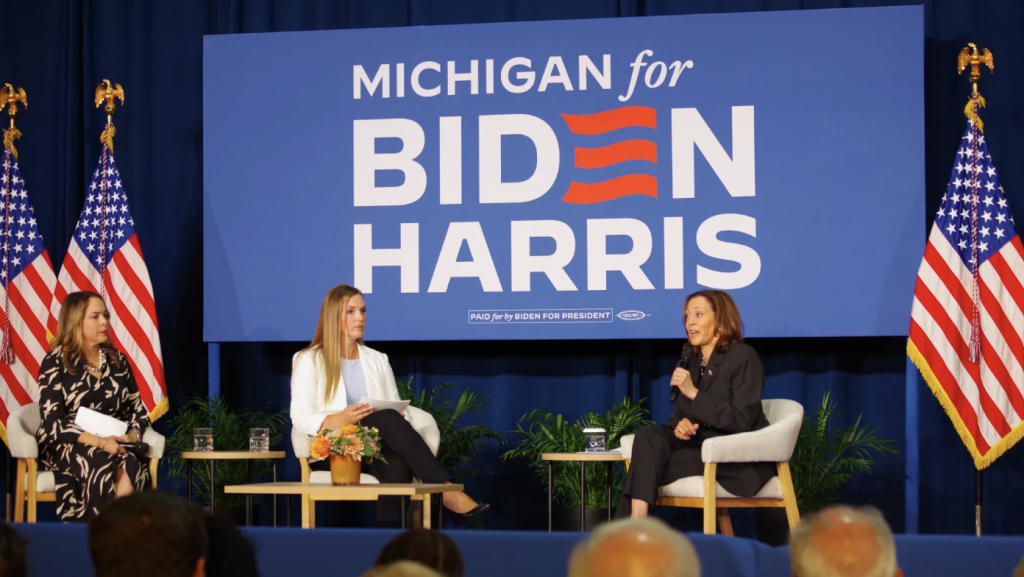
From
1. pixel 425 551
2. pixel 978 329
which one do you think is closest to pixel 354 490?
pixel 425 551

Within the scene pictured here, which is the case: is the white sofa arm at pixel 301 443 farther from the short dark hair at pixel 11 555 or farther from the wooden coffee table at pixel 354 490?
the short dark hair at pixel 11 555

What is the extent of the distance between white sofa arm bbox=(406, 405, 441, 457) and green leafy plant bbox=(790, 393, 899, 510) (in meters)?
1.53

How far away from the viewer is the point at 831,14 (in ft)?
16.7

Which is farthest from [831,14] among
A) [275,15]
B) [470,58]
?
[275,15]

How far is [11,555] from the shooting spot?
137 centimetres

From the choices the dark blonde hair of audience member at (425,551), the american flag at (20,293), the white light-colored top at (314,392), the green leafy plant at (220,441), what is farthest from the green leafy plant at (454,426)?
the dark blonde hair of audience member at (425,551)

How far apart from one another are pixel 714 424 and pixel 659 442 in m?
0.22

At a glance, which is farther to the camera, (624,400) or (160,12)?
(160,12)

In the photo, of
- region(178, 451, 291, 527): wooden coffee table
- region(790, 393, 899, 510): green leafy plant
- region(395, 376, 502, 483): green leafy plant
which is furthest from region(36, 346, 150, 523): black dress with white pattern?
region(790, 393, 899, 510): green leafy plant

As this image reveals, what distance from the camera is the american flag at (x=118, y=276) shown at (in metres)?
5.36

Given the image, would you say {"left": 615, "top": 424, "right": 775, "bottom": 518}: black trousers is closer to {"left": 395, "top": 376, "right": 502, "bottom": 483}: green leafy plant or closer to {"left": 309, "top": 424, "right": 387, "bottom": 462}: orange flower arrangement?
{"left": 309, "top": 424, "right": 387, "bottom": 462}: orange flower arrangement

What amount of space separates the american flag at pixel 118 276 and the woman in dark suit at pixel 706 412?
97.9 inches

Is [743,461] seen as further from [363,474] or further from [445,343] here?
[445,343]

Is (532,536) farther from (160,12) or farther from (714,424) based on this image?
(160,12)
